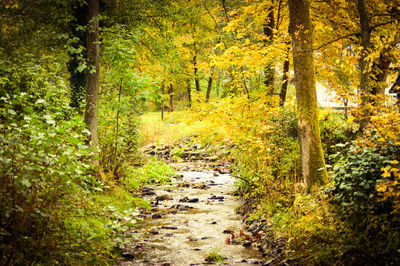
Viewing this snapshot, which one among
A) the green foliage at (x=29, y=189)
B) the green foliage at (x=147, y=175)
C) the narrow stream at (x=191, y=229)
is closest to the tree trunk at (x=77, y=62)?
the green foliage at (x=147, y=175)

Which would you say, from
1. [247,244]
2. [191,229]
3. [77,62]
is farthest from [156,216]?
[77,62]

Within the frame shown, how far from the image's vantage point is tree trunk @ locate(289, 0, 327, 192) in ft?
19.9

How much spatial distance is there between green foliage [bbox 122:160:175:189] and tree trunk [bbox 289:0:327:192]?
17.7ft

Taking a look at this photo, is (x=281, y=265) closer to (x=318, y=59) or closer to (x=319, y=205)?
(x=319, y=205)

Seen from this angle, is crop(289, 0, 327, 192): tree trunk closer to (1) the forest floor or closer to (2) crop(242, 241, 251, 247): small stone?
(2) crop(242, 241, 251, 247): small stone

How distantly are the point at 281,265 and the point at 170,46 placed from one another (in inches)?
307

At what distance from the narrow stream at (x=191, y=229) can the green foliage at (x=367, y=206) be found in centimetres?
191

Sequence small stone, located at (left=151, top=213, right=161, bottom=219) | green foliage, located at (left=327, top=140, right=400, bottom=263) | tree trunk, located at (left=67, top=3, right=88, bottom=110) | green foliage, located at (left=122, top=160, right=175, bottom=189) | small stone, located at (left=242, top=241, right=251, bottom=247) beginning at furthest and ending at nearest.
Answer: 1. green foliage, located at (left=122, top=160, right=175, bottom=189)
2. tree trunk, located at (left=67, top=3, right=88, bottom=110)
3. small stone, located at (left=151, top=213, right=161, bottom=219)
4. small stone, located at (left=242, top=241, right=251, bottom=247)
5. green foliage, located at (left=327, top=140, right=400, bottom=263)

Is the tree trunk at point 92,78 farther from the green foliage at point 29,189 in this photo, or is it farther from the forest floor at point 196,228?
the green foliage at point 29,189

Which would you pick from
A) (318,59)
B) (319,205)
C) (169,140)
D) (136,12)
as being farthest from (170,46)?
(169,140)

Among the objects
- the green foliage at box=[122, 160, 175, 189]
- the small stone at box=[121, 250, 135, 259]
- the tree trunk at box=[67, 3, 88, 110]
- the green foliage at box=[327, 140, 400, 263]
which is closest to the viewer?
the green foliage at box=[327, 140, 400, 263]

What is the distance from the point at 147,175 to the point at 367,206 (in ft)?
30.2

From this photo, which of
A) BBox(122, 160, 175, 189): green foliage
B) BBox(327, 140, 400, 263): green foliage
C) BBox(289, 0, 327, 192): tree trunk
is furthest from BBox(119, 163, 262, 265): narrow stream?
BBox(289, 0, 327, 192): tree trunk

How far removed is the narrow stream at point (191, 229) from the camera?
552 cm
